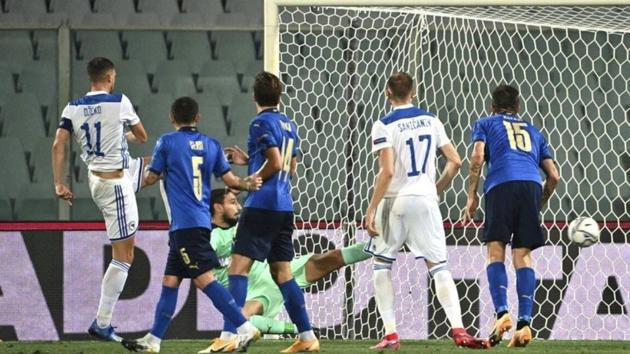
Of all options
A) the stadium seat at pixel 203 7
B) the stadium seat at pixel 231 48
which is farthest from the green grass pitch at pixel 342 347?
the stadium seat at pixel 203 7

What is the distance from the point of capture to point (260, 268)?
9.05m

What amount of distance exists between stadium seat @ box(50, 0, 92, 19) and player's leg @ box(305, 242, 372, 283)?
4050mm

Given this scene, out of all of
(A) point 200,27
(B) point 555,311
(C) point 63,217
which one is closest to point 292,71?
(A) point 200,27

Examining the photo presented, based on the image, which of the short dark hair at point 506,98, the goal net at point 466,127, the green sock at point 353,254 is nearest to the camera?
the short dark hair at point 506,98

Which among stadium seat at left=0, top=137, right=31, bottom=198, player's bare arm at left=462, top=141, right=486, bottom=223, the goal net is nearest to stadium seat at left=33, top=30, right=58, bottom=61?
stadium seat at left=0, top=137, right=31, bottom=198

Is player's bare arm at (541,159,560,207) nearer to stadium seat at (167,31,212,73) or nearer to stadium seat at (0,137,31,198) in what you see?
stadium seat at (167,31,212,73)

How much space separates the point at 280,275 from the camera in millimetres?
6934

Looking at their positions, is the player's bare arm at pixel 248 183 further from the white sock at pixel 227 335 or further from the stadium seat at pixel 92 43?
the stadium seat at pixel 92 43

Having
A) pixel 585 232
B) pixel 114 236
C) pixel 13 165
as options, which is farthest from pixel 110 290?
pixel 13 165

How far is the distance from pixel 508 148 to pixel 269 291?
2.00 m

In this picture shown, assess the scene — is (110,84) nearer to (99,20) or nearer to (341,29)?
(341,29)

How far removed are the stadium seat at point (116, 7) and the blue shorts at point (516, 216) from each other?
524 cm

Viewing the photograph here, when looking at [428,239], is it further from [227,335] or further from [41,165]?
[41,165]

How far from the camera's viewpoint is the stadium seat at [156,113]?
1181 cm
